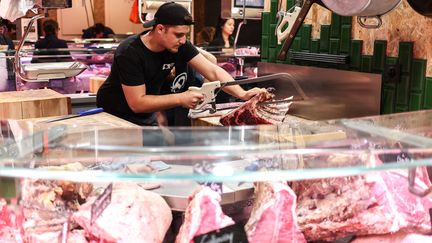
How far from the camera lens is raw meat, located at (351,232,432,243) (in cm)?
125

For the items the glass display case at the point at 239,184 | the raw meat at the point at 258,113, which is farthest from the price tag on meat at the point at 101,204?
the raw meat at the point at 258,113

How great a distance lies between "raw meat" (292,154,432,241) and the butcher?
6.32ft

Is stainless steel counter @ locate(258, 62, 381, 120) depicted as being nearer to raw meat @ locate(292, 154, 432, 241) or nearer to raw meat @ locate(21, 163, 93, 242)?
raw meat @ locate(292, 154, 432, 241)

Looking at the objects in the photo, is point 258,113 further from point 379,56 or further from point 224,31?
point 224,31

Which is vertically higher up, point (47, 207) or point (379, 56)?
point (379, 56)

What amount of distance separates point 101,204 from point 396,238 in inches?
27.0

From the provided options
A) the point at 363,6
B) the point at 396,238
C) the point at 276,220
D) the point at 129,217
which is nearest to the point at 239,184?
the point at 276,220

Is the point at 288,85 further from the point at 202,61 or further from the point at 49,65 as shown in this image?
the point at 49,65

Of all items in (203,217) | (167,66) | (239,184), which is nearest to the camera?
(203,217)

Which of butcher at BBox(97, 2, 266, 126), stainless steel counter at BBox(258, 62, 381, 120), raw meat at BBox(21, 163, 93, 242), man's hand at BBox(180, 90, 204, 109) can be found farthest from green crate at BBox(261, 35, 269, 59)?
raw meat at BBox(21, 163, 93, 242)

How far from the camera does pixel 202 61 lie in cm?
370

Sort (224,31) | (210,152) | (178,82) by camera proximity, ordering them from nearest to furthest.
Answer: (210,152), (178,82), (224,31)

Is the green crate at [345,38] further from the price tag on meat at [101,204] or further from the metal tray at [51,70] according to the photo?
the price tag on meat at [101,204]

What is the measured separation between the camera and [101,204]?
3.94ft
